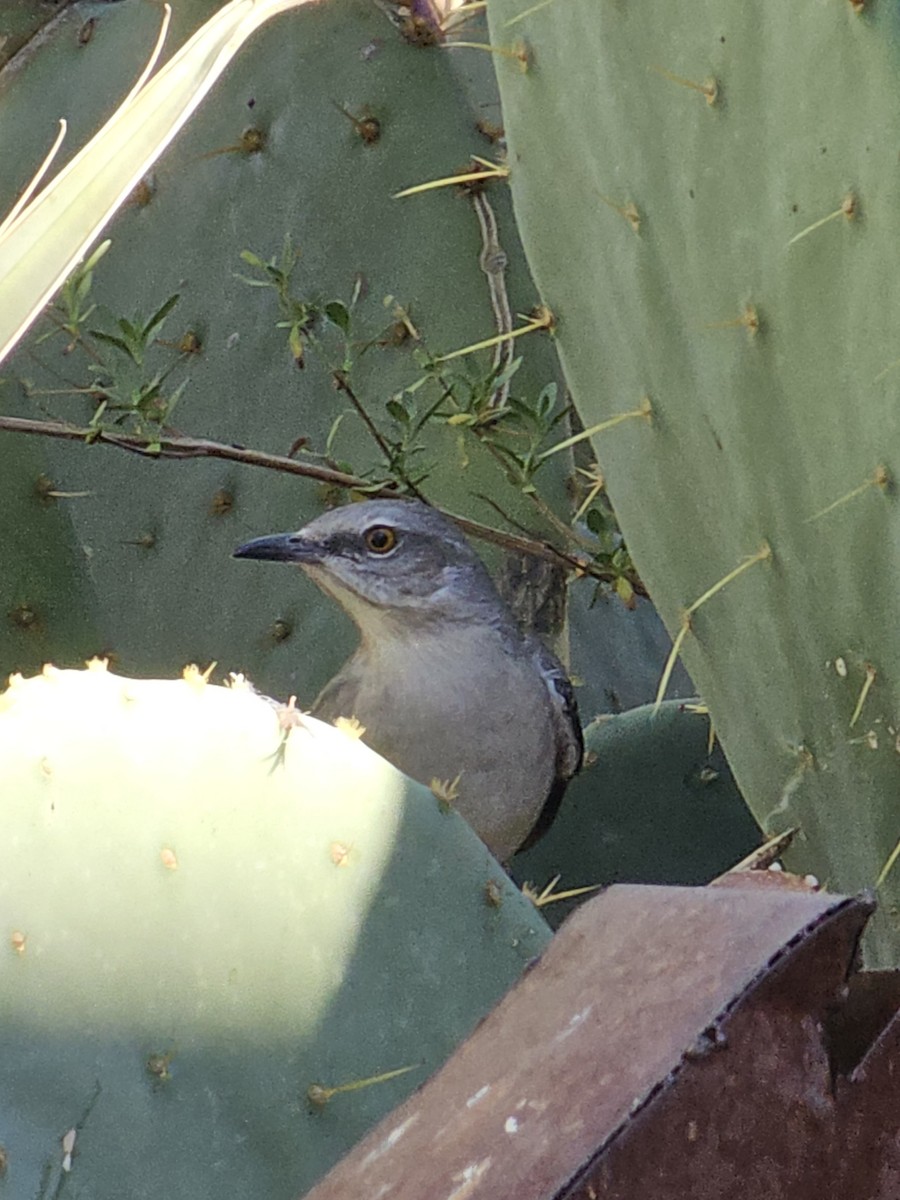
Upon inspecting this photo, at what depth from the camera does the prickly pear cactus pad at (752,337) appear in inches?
52.7

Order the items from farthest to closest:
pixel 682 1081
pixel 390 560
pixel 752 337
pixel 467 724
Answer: pixel 390 560, pixel 467 724, pixel 752 337, pixel 682 1081

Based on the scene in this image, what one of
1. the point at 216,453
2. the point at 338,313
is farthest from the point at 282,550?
the point at 338,313

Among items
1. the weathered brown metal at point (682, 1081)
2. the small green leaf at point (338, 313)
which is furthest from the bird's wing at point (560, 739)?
the weathered brown metal at point (682, 1081)

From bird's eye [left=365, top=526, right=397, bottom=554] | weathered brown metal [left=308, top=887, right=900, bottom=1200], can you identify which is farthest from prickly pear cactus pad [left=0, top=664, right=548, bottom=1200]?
bird's eye [left=365, top=526, right=397, bottom=554]

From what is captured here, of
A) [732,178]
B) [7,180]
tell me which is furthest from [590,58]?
[7,180]

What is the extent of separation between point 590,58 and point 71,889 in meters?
→ 0.94

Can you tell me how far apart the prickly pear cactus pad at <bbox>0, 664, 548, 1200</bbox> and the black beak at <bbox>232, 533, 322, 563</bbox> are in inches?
42.5

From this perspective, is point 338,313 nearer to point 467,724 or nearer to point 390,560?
point 390,560

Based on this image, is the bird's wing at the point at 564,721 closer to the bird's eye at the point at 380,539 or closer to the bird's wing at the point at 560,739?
the bird's wing at the point at 560,739

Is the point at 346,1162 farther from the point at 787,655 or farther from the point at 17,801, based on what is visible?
the point at 787,655

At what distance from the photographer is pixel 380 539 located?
2703 millimetres

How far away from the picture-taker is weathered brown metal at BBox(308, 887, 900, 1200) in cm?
92

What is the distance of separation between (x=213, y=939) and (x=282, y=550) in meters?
1.24

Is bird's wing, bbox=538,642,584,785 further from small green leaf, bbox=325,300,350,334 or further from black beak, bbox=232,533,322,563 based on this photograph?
small green leaf, bbox=325,300,350,334
